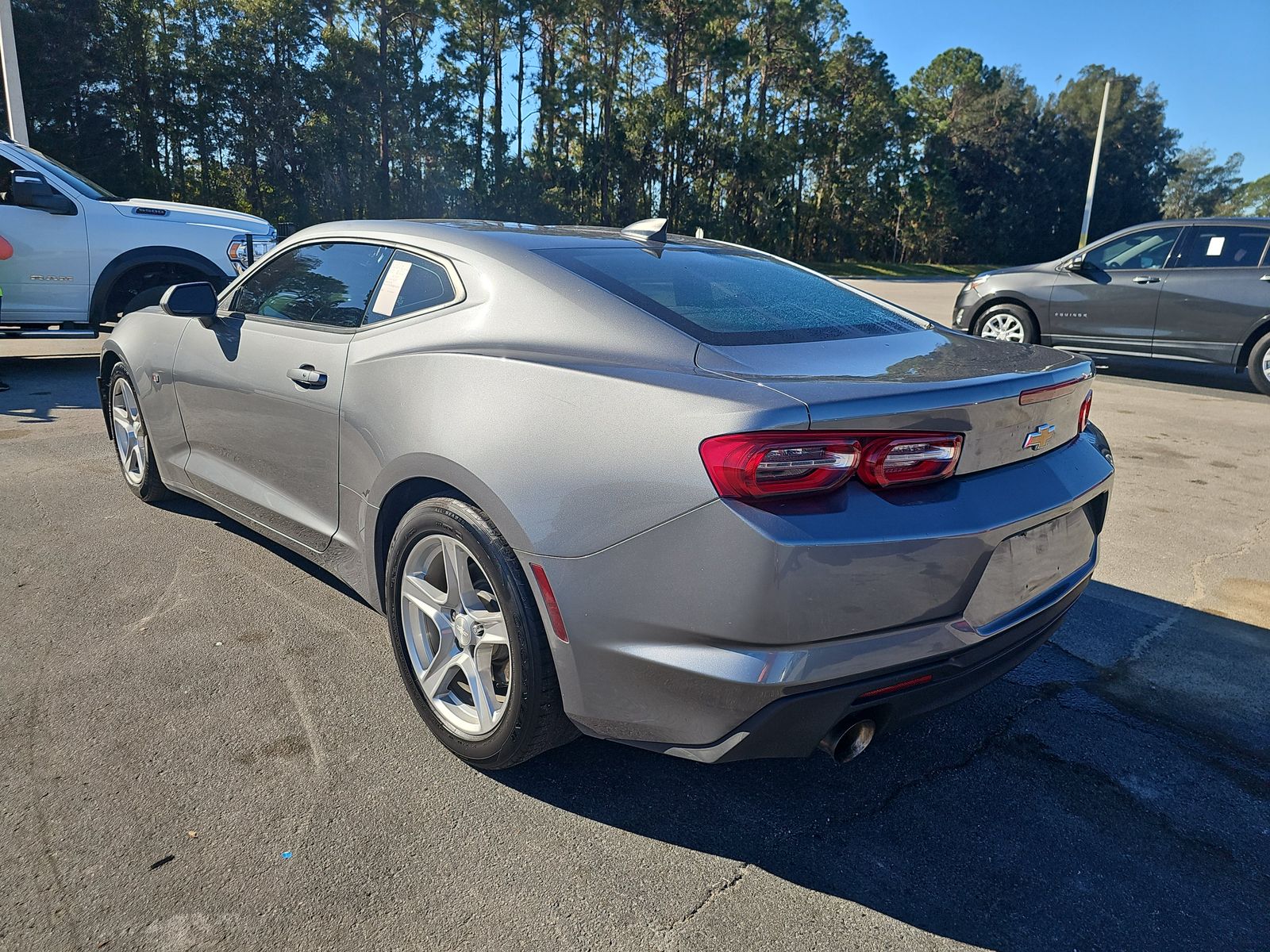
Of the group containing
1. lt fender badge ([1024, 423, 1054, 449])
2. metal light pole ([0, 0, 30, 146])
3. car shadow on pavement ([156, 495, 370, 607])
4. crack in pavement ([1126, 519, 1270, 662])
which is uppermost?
metal light pole ([0, 0, 30, 146])

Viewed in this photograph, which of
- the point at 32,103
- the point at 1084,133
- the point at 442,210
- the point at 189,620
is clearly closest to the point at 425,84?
the point at 442,210

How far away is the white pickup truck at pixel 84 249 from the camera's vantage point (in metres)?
8.05

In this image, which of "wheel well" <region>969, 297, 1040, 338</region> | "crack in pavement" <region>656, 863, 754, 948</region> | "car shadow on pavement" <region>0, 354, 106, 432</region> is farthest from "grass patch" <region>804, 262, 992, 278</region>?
"crack in pavement" <region>656, 863, 754, 948</region>

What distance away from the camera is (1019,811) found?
8.20 feet

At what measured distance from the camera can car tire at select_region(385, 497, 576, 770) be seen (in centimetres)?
231

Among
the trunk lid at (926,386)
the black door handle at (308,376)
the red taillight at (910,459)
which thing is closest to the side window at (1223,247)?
the trunk lid at (926,386)

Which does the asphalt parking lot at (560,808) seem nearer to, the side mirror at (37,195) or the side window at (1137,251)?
the side mirror at (37,195)

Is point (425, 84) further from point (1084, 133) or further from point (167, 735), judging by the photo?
point (1084, 133)

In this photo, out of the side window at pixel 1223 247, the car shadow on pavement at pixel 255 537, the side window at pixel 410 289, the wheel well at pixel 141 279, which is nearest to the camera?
the side window at pixel 410 289

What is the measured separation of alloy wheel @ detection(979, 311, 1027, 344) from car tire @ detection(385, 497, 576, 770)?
9.20 metres

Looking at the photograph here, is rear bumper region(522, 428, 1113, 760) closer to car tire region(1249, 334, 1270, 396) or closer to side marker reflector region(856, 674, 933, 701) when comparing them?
side marker reflector region(856, 674, 933, 701)

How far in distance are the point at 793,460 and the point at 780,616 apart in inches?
13.3

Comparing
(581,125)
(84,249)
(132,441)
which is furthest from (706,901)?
(581,125)

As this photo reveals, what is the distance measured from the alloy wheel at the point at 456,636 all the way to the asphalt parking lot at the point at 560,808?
18cm
